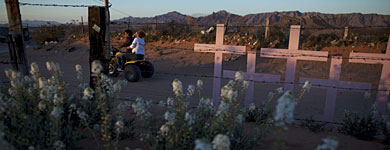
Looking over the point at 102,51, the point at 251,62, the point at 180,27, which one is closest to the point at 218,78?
the point at 251,62

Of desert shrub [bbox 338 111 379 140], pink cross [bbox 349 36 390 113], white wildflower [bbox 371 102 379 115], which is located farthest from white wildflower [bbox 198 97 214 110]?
pink cross [bbox 349 36 390 113]

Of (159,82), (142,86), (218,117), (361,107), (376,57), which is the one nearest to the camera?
(218,117)

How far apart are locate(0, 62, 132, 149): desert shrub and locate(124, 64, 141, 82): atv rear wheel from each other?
4.53 metres

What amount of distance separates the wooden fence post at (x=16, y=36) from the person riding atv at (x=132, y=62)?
338 cm

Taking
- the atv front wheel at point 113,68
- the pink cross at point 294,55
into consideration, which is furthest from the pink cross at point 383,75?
the atv front wheel at point 113,68

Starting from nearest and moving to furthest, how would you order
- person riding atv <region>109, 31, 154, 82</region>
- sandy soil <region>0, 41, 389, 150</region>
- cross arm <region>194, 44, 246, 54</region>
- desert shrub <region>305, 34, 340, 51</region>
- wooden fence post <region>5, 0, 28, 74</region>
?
sandy soil <region>0, 41, 389, 150</region> < wooden fence post <region>5, 0, 28, 74</region> < cross arm <region>194, 44, 246, 54</region> < person riding atv <region>109, 31, 154, 82</region> < desert shrub <region>305, 34, 340, 51</region>

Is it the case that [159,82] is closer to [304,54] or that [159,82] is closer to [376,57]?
[304,54]

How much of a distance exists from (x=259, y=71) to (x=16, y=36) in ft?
29.8

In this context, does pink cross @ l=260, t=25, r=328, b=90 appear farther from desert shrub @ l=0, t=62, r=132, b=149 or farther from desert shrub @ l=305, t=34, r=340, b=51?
desert shrub @ l=305, t=34, r=340, b=51

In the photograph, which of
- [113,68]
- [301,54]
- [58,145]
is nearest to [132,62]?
[113,68]

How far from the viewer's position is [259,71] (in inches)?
465

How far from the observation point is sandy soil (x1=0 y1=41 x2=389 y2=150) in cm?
420

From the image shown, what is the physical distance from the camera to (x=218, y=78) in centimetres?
551

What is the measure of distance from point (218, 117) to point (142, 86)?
19.7ft
